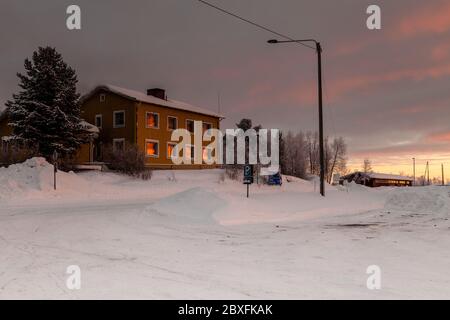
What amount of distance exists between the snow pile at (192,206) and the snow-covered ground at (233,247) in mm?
37

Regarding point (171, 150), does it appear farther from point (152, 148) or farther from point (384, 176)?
point (384, 176)

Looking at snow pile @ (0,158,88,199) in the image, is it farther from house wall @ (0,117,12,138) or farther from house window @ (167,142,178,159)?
house wall @ (0,117,12,138)

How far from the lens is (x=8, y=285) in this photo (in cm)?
664

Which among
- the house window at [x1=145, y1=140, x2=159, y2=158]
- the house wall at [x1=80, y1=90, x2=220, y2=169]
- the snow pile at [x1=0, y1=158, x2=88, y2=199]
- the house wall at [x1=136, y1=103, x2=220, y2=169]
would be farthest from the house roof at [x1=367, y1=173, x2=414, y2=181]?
the snow pile at [x1=0, y1=158, x2=88, y2=199]

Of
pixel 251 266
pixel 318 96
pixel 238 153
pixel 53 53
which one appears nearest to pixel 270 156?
pixel 238 153

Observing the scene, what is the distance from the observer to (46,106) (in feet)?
110

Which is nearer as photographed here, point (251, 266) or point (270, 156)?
point (251, 266)

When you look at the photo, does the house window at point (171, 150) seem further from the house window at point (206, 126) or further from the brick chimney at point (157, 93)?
the brick chimney at point (157, 93)

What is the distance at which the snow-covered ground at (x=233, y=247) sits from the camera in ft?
21.5

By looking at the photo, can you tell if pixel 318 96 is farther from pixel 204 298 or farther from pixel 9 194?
pixel 204 298

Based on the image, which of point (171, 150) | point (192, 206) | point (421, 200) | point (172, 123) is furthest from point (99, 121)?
point (421, 200)

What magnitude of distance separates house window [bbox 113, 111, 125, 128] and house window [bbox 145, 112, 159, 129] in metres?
2.34

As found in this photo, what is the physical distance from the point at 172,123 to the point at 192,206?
3392 cm
